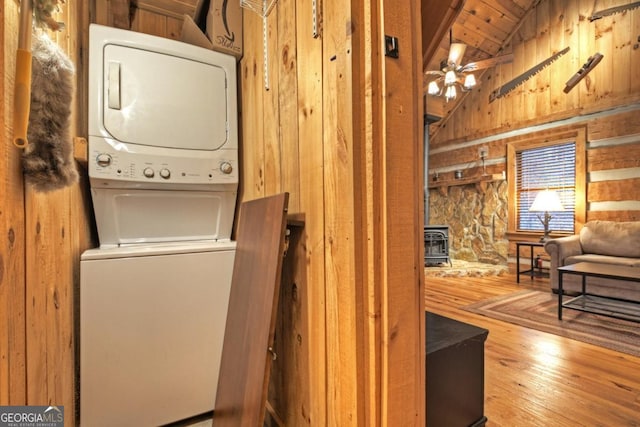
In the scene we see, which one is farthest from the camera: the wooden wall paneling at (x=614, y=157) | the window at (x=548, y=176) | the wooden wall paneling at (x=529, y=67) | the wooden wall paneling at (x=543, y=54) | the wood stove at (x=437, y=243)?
the wood stove at (x=437, y=243)

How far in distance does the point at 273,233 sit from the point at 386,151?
0.50m

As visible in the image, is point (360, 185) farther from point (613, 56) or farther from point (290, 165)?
point (613, 56)

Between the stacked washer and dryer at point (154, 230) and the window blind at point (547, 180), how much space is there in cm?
520

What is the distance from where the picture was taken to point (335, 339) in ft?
3.17

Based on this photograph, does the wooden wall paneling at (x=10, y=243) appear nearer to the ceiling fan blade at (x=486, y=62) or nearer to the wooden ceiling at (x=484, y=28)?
the ceiling fan blade at (x=486, y=62)

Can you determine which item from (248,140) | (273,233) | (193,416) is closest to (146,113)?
(248,140)

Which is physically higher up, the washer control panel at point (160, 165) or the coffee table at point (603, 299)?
the washer control panel at point (160, 165)

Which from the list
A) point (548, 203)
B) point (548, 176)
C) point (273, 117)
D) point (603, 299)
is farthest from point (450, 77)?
point (273, 117)

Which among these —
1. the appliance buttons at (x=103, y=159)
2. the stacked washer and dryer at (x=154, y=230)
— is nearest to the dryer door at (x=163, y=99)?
the stacked washer and dryer at (x=154, y=230)

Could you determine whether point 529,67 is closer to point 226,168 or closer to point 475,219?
point 475,219

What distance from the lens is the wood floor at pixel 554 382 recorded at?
5.08ft

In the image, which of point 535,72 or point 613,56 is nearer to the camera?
point 613,56

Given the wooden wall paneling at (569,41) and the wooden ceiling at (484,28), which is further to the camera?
the wooden ceiling at (484,28)

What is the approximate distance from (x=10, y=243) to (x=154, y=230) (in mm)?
1007
